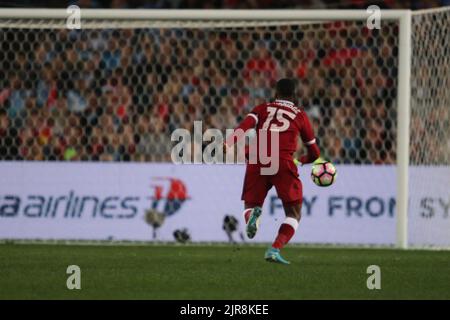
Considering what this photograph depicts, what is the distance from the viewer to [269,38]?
50.0 ft

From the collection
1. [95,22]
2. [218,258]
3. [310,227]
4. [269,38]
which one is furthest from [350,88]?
[218,258]

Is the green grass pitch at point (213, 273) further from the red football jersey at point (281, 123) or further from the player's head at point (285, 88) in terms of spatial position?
the player's head at point (285, 88)

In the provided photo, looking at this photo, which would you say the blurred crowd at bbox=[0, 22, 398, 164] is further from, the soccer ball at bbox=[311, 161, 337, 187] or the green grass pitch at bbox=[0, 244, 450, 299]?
the soccer ball at bbox=[311, 161, 337, 187]

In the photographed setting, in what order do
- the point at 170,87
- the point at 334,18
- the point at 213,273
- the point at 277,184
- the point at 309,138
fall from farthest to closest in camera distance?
the point at 170,87, the point at 334,18, the point at 309,138, the point at 277,184, the point at 213,273

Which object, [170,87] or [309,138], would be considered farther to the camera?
[170,87]

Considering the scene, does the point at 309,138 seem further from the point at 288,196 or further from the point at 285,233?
the point at 285,233

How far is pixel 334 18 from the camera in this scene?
12414mm

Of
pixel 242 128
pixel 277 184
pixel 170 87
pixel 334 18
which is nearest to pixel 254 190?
pixel 277 184

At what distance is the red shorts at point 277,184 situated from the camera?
30.2 feet

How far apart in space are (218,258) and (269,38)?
5727mm

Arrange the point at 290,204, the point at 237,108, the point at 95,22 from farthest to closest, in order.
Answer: the point at 237,108 → the point at 95,22 → the point at 290,204

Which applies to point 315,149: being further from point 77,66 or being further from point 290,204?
point 77,66

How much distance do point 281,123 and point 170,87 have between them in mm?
5373

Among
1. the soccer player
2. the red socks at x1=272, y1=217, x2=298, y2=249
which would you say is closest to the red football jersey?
the soccer player
